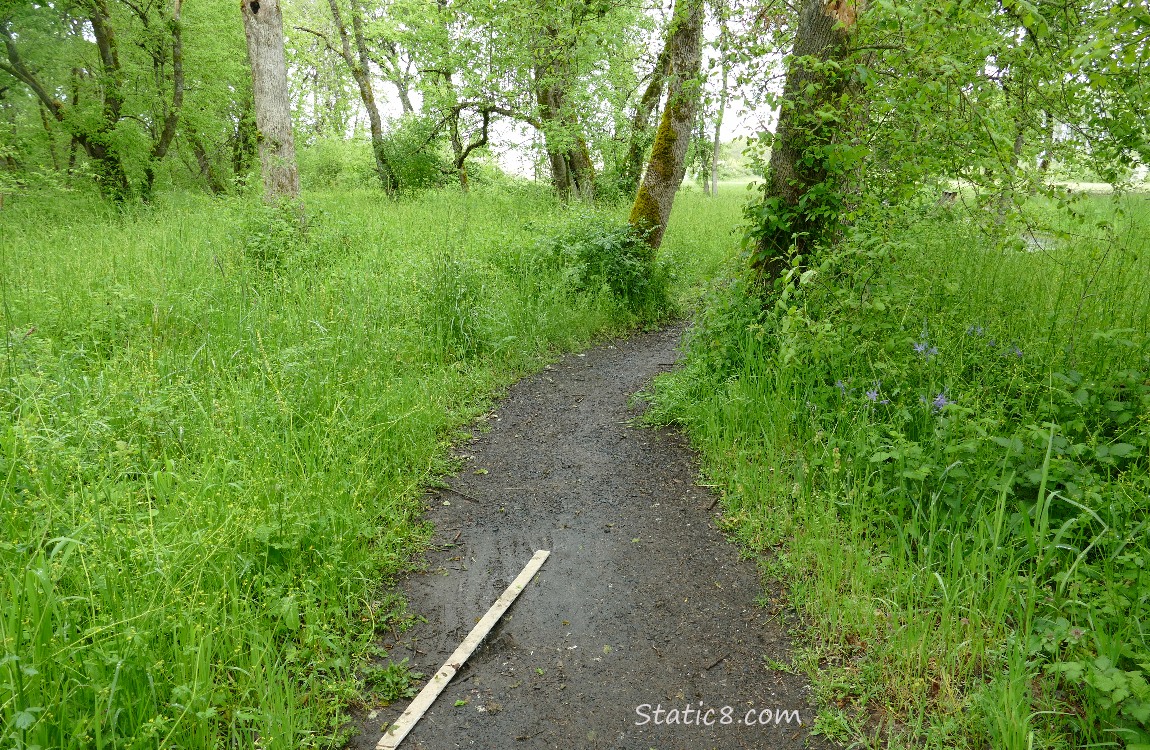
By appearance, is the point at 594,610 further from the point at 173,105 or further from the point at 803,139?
the point at 173,105

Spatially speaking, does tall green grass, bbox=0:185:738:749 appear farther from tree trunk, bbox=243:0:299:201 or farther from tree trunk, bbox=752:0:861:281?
tree trunk, bbox=752:0:861:281

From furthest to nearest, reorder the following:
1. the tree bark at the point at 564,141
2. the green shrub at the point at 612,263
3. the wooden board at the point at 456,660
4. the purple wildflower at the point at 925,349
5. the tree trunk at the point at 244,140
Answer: the tree trunk at the point at 244,140
the tree bark at the point at 564,141
the green shrub at the point at 612,263
the purple wildflower at the point at 925,349
the wooden board at the point at 456,660

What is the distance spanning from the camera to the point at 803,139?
511cm

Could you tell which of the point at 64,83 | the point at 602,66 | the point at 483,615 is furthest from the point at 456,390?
the point at 64,83

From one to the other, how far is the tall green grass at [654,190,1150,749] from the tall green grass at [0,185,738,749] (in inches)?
86.7

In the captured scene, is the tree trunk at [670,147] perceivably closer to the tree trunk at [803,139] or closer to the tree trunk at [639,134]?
the tree trunk at [639,134]

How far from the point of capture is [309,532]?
11.4ft

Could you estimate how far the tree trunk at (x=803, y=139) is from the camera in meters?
4.87

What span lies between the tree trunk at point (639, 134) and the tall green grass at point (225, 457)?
6999mm

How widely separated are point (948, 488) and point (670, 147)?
6.91 meters

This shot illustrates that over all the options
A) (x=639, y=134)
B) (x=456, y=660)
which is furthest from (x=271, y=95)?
(x=456, y=660)

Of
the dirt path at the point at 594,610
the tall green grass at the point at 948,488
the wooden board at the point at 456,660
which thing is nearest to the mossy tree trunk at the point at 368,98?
the dirt path at the point at 594,610

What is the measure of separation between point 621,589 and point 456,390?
3.01 meters

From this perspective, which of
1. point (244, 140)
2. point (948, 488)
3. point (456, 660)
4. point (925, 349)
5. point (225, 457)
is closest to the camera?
point (456, 660)
